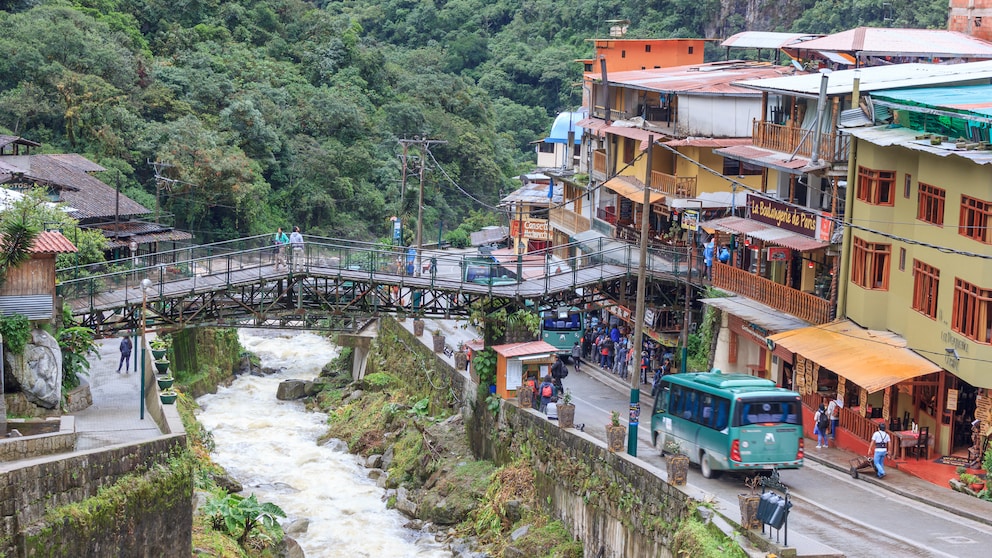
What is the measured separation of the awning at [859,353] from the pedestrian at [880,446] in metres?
1.17

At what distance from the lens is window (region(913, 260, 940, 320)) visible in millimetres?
31625

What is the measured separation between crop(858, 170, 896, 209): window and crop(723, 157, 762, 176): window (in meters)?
12.6

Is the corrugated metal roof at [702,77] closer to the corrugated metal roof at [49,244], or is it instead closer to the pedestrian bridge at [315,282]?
the pedestrian bridge at [315,282]

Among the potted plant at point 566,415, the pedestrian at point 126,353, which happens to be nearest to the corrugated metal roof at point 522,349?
the potted plant at point 566,415

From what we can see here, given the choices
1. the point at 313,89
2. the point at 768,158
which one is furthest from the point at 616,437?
the point at 313,89

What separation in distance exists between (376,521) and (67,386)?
991 centimetres

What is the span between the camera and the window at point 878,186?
3412 centimetres

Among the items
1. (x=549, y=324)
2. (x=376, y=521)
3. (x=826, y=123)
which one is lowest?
(x=376, y=521)

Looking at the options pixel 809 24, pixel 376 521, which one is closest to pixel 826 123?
pixel 376 521

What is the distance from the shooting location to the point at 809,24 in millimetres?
93688

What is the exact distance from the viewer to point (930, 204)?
3228 cm

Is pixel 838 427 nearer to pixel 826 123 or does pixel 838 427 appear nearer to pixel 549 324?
pixel 826 123

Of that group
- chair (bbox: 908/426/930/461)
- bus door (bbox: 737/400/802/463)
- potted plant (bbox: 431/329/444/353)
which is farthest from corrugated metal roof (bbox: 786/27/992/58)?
bus door (bbox: 737/400/802/463)

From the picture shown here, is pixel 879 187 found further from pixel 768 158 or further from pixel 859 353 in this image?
pixel 768 158
